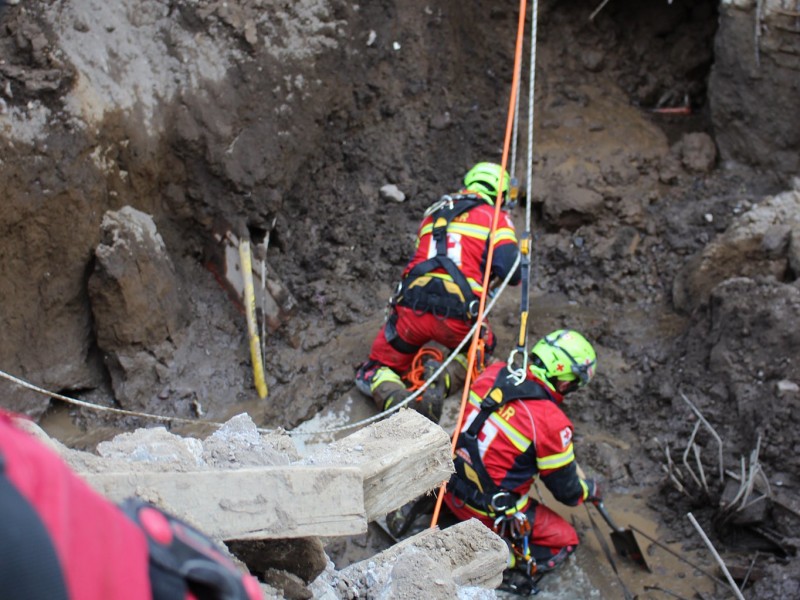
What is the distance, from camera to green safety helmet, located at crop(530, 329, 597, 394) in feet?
17.3

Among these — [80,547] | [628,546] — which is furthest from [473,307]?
[80,547]

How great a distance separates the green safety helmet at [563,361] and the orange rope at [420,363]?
1.17m

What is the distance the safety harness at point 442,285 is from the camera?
607 centimetres

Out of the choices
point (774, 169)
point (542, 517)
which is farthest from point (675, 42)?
point (542, 517)

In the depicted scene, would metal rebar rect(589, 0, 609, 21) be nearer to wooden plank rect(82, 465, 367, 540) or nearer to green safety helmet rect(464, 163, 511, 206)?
green safety helmet rect(464, 163, 511, 206)

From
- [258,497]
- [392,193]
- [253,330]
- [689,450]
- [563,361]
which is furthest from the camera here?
[392,193]

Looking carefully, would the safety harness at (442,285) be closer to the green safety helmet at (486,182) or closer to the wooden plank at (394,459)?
the green safety helmet at (486,182)

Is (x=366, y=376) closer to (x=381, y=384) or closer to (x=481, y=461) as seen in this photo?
(x=381, y=384)

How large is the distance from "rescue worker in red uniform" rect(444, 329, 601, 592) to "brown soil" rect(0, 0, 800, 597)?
2.78 ft

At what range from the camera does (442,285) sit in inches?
239

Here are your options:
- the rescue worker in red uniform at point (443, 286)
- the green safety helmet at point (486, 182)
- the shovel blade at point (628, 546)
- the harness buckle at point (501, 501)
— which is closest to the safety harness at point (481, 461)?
the harness buckle at point (501, 501)

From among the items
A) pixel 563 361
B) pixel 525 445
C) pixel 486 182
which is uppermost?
pixel 486 182

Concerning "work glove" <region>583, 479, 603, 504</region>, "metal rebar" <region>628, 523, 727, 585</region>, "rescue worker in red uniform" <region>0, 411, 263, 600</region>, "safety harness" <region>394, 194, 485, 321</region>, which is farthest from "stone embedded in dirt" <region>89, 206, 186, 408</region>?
"rescue worker in red uniform" <region>0, 411, 263, 600</region>

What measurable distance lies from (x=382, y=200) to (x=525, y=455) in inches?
127
